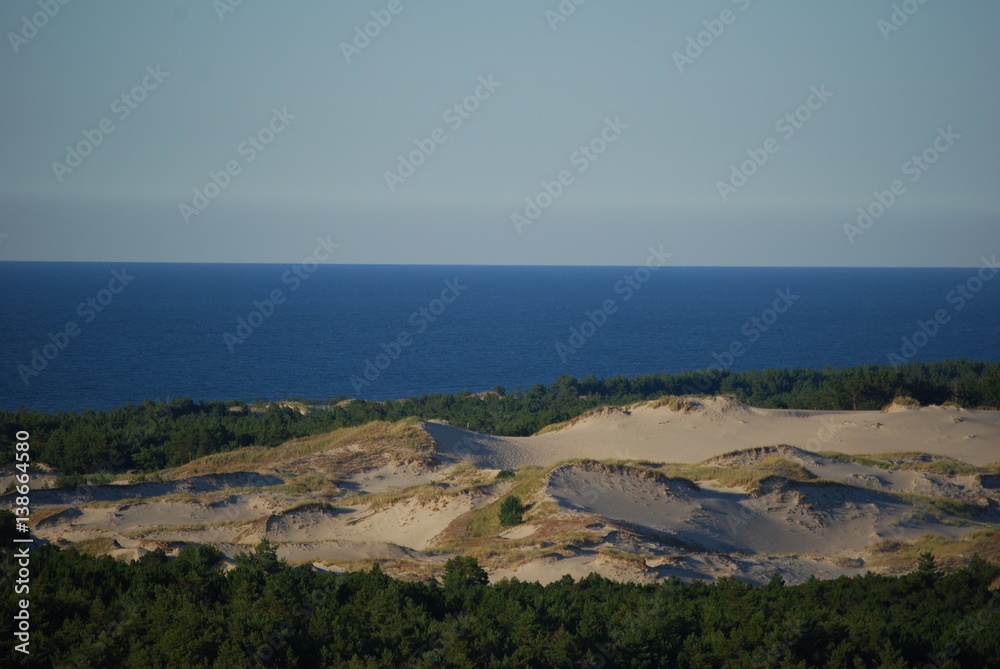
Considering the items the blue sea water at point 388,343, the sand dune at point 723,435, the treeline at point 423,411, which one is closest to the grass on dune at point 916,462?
the sand dune at point 723,435

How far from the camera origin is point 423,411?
5622 cm

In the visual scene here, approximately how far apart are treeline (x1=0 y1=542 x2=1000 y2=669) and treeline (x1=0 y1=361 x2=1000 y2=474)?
25161 millimetres

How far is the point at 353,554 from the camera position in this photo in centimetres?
2198

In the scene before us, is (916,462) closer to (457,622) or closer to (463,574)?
(463,574)

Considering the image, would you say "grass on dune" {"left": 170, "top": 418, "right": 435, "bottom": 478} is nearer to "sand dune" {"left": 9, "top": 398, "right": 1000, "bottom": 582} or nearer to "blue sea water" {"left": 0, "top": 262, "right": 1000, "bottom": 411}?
"sand dune" {"left": 9, "top": 398, "right": 1000, "bottom": 582}

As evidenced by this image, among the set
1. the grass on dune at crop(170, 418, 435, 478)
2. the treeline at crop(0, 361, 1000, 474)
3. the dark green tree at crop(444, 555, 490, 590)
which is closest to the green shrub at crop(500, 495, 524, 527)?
the dark green tree at crop(444, 555, 490, 590)

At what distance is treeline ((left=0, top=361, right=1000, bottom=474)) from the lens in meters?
39.9

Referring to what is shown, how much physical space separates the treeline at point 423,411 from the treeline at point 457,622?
25.2 metres

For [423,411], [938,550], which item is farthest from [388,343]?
[938,550]

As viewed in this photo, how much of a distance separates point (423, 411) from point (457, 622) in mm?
Answer: 42968

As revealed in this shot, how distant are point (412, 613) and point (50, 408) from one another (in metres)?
63.5

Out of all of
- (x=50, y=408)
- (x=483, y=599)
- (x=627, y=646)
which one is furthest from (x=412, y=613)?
(x=50, y=408)

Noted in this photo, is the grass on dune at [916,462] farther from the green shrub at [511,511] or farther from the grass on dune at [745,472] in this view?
the green shrub at [511,511]

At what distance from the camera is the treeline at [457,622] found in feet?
40.6
